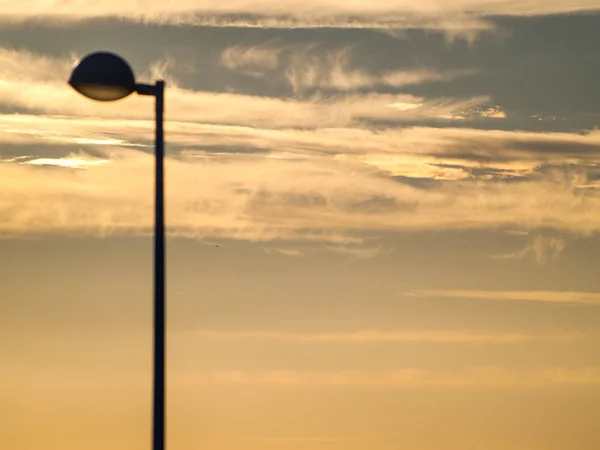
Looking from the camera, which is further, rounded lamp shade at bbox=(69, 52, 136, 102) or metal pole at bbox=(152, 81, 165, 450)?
rounded lamp shade at bbox=(69, 52, 136, 102)

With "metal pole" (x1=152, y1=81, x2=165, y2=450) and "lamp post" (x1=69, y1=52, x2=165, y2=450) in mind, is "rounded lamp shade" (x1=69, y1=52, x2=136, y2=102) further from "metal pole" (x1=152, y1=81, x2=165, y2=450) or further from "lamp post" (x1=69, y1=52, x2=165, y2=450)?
"metal pole" (x1=152, y1=81, x2=165, y2=450)

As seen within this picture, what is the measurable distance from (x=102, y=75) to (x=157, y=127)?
3.36ft

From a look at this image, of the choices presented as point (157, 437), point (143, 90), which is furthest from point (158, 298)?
point (143, 90)

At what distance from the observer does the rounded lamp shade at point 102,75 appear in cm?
1827

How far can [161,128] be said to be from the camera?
18.4 metres

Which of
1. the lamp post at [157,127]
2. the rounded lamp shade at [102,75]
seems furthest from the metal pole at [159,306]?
the rounded lamp shade at [102,75]

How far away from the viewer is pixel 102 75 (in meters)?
18.3

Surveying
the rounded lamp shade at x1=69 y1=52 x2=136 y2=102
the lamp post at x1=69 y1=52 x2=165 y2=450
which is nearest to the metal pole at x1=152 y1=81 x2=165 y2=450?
the lamp post at x1=69 y1=52 x2=165 y2=450

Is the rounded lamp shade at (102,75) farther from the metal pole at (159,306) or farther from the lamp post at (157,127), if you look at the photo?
the metal pole at (159,306)

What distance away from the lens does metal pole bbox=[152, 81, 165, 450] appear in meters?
17.6

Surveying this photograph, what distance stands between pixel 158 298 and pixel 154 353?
727 millimetres

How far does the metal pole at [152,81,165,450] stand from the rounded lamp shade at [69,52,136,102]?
84 centimetres

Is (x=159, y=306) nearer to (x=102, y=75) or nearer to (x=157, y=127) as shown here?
A: (x=157, y=127)

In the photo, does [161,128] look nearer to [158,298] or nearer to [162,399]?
[158,298]
